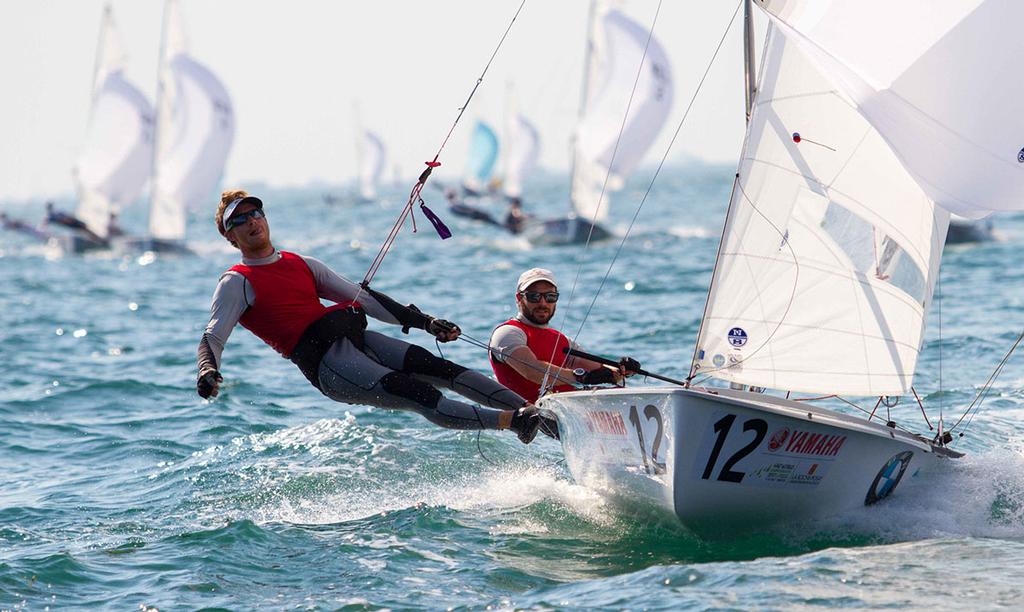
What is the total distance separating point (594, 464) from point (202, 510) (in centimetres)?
203

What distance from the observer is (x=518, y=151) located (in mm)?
49156

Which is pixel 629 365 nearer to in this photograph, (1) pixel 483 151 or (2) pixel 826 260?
(2) pixel 826 260

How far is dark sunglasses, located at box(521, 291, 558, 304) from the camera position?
671 centimetres

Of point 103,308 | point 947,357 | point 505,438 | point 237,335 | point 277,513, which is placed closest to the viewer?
point 277,513

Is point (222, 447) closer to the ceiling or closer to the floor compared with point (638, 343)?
closer to the floor

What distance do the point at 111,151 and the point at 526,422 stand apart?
2839 centimetres

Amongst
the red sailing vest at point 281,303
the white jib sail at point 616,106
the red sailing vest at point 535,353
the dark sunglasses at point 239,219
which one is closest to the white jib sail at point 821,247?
the red sailing vest at point 535,353

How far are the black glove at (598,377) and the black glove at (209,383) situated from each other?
1.80 meters

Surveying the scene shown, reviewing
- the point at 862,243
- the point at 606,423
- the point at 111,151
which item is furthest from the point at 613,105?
the point at 606,423

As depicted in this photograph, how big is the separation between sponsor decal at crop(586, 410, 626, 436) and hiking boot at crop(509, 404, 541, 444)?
45 cm

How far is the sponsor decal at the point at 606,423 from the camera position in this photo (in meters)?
5.54

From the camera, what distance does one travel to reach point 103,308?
59.5 feet

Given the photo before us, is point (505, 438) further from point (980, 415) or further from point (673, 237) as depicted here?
point (673, 237)

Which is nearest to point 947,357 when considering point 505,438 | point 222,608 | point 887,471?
point 505,438
